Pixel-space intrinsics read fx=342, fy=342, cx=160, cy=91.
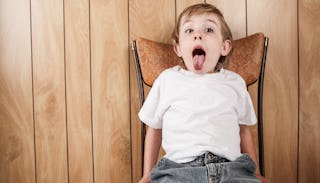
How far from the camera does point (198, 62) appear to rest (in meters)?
1.10

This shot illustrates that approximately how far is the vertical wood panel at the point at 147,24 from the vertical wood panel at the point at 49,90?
0.92 ft

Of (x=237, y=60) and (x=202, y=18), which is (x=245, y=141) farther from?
(x=202, y=18)

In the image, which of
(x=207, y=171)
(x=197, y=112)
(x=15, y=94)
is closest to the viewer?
(x=207, y=171)

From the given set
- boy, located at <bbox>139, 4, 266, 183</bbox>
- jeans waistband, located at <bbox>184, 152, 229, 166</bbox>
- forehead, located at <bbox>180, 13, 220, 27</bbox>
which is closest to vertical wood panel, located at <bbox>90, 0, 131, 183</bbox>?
boy, located at <bbox>139, 4, 266, 183</bbox>

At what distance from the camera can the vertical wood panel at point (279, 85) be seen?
1.39 meters

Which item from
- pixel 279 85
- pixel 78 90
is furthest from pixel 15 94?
pixel 279 85

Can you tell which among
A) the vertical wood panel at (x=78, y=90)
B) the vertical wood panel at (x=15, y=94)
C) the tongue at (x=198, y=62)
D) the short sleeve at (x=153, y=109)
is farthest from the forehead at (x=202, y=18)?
the vertical wood panel at (x=15, y=94)

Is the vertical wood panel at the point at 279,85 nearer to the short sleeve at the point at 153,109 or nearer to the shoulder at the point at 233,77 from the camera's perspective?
the shoulder at the point at 233,77

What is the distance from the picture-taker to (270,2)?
139cm

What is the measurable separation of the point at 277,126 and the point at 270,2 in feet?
1.67

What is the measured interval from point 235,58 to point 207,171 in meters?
0.49

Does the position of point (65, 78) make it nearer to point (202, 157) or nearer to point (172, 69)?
point (172, 69)

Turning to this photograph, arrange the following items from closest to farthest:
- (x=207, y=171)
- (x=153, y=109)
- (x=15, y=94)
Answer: (x=207, y=171), (x=153, y=109), (x=15, y=94)

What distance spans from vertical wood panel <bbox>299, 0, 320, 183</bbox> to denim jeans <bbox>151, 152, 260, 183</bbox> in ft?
1.58
